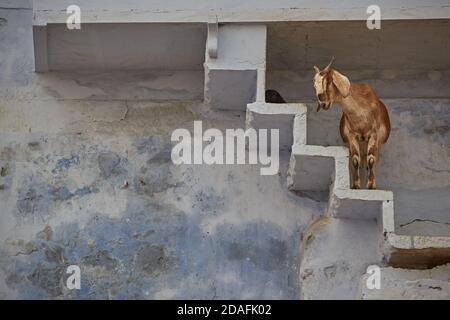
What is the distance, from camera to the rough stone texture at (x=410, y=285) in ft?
26.8

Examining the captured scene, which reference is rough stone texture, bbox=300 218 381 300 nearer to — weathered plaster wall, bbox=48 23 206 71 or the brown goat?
the brown goat

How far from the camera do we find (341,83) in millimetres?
8586

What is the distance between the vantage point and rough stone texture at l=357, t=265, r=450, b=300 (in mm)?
8164

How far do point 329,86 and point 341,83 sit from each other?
0.32ft

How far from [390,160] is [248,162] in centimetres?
84

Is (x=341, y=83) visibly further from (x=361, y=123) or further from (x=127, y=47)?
(x=127, y=47)

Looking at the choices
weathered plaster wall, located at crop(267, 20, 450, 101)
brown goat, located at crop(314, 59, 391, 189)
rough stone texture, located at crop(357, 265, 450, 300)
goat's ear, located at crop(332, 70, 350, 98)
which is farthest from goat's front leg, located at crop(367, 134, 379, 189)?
→ weathered plaster wall, located at crop(267, 20, 450, 101)

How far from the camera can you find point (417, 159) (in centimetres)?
905

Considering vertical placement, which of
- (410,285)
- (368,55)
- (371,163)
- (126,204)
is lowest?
(410,285)

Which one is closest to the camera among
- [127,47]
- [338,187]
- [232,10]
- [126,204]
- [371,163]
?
[338,187]

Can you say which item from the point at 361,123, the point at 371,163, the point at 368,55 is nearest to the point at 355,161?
the point at 371,163

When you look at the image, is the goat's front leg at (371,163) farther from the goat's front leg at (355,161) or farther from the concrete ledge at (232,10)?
→ the concrete ledge at (232,10)

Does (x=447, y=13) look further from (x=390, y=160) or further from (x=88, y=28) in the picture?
(x=88, y=28)
